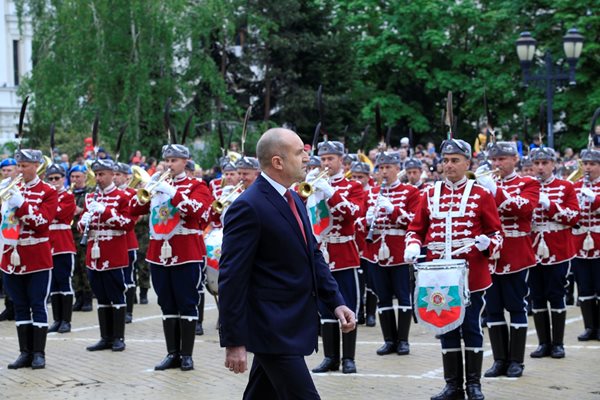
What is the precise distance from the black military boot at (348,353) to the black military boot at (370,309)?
4110 mm

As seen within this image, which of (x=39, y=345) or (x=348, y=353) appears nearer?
(x=348, y=353)

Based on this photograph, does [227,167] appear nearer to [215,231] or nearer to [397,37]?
[215,231]

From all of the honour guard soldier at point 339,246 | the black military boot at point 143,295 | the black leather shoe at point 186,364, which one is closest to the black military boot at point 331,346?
the honour guard soldier at point 339,246

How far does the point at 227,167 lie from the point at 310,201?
3354 mm

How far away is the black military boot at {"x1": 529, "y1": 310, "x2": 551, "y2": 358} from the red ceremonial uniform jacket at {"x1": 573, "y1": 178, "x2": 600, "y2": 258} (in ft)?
5.75

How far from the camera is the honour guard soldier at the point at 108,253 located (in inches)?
517

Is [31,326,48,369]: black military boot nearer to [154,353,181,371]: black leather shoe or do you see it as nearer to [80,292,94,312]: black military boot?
[154,353,181,371]: black leather shoe

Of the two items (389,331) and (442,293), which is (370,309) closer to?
(389,331)

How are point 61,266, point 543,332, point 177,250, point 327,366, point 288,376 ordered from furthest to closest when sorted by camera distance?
point 61,266 → point 543,332 → point 177,250 → point 327,366 → point 288,376

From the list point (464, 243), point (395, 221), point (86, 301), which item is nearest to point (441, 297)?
point (464, 243)

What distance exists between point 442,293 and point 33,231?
4928 mm

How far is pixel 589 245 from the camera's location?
13484mm

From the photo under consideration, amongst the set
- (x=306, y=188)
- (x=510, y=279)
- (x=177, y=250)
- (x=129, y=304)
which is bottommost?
(x=129, y=304)

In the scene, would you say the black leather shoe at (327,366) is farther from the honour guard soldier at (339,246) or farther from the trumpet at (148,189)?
the trumpet at (148,189)
